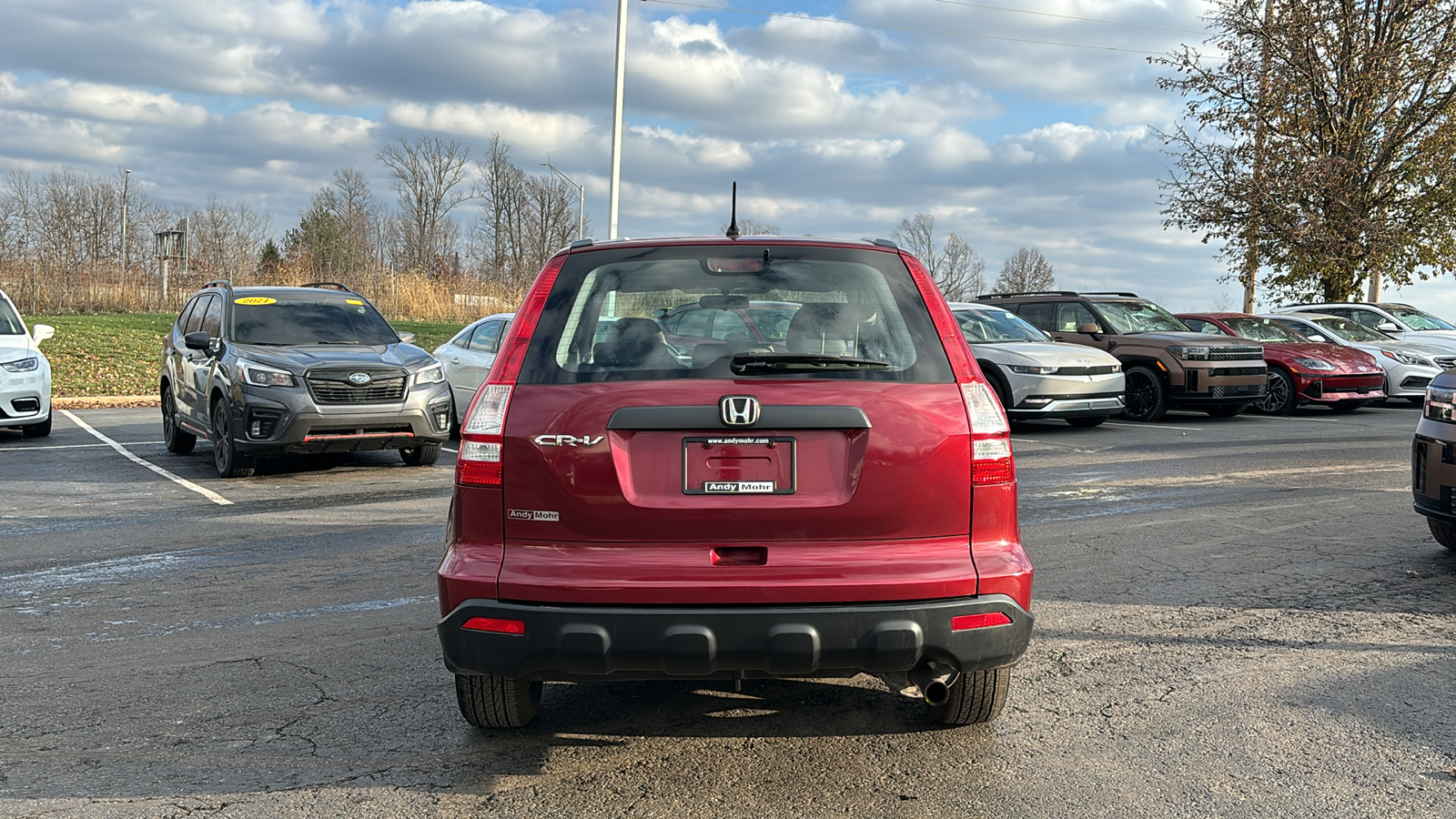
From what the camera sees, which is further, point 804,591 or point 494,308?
point 494,308

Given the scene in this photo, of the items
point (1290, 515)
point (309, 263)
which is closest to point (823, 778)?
point (1290, 515)

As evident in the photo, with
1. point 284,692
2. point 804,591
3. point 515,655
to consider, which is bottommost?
point 284,692

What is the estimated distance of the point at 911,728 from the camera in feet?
13.7

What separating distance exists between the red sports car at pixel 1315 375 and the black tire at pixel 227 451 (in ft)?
48.1

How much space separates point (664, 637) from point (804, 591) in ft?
1.39

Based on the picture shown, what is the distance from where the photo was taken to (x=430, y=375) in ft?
37.0

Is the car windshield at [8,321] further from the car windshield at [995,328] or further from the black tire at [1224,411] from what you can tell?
the black tire at [1224,411]

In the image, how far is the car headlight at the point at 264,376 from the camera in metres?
10.5

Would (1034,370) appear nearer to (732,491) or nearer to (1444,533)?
(1444,533)

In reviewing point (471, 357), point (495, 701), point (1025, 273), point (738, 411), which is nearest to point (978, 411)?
point (738, 411)

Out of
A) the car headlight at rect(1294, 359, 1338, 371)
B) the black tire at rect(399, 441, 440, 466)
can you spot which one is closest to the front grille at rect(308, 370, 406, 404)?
the black tire at rect(399, 441, 440, 466)

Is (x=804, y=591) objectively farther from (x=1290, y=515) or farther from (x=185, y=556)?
(x=1290, y=515)

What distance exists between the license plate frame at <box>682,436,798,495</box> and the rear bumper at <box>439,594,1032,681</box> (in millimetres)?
357

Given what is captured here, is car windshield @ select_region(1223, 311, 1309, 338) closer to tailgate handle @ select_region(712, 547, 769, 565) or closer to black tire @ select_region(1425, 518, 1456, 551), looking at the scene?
black tire @ select_region(1425, 518, 1456, 551)
